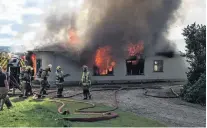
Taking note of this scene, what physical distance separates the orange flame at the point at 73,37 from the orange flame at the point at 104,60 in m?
1.98

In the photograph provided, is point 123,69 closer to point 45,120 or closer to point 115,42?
point 115,42

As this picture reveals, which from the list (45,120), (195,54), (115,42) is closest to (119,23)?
(115,42)

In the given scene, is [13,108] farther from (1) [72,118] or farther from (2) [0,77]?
(1) [72,118]

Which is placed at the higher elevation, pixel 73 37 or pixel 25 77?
pixel 73 37

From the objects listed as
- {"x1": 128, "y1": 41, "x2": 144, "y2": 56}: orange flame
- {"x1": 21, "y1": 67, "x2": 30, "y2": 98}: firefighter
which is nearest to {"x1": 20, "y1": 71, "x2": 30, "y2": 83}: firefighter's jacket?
{"x1": 21, "y1": 67, "x2": 30, "y2": 98}: firefighter

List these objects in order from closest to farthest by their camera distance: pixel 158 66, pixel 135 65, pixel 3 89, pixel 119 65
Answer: pixel 3 89 → pixel 119 65 → pixel 135 65 → pixel 158 66

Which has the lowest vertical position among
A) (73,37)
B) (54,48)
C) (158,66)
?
(158,66)

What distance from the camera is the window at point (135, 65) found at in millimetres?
25969

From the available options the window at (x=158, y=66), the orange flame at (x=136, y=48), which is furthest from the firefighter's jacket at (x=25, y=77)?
the window at (x=158, y=66)

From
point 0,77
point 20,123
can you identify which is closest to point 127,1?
point 0,77

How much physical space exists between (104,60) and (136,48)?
3.06 m

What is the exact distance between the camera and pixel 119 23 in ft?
85.1

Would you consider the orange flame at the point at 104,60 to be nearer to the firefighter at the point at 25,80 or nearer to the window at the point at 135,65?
the window at the point at 135,65

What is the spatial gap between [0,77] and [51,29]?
15.3m
